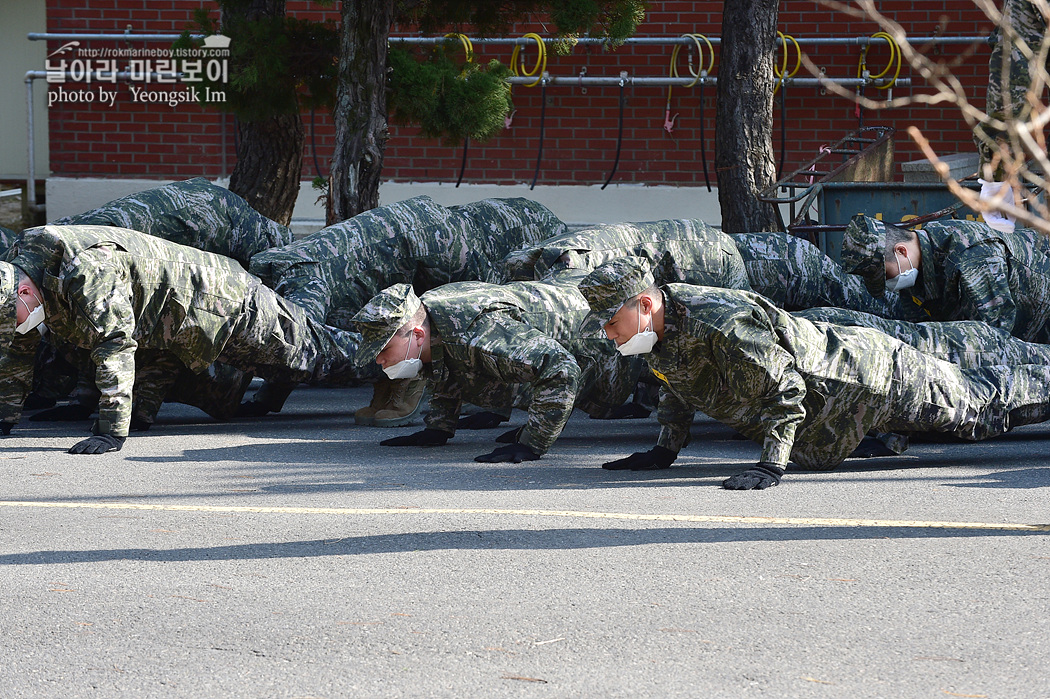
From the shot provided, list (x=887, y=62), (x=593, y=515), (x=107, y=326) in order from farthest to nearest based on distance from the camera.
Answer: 1. (x=887, y=62)
2. (x=107, y=326)
3. (x=593, y=515)

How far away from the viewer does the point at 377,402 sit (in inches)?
307

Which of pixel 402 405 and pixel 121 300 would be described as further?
pixel 402 405

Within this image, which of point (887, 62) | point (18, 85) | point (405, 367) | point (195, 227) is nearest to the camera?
point (405, 367)

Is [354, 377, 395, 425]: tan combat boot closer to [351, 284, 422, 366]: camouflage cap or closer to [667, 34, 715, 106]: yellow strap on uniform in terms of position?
[351, 284, 422, 366]: camouflage cap

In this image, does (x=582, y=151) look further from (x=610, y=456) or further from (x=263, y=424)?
(x=610, y=456)

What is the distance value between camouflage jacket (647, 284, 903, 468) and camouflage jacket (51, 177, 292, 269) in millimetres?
4651

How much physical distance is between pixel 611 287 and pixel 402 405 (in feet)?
8.82

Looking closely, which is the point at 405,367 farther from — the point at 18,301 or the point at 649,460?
the point at 18,301

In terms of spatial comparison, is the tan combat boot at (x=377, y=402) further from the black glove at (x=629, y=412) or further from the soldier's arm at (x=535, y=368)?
the soldier's arm at (x=535, y=368)

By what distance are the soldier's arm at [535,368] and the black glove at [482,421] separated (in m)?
1.30

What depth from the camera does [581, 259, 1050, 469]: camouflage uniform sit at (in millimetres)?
5438

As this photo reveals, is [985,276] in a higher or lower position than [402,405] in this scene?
higher

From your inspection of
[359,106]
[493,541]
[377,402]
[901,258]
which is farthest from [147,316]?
[901,258]

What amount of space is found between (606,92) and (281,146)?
420cm
